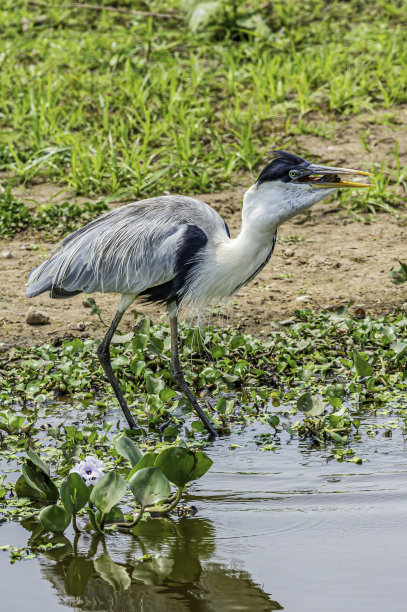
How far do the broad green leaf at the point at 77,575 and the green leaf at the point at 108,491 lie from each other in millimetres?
208

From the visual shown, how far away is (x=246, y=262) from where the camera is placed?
4801mm

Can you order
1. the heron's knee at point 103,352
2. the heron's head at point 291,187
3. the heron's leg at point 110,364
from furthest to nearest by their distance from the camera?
the heron's knee at point 103,352, the heron's leg at point 110,364, the heron's head at point 291,187

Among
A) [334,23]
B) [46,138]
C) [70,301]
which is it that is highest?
[334,23]

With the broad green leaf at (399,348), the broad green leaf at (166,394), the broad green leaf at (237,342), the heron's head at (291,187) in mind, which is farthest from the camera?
the broad green leaf at (237,342)

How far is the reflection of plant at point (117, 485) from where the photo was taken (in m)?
3.55

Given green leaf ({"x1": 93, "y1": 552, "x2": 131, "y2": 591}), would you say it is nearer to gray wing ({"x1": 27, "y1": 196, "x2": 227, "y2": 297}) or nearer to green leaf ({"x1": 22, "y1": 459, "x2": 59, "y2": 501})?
green leaf ({"x1": 22, "y1": 459, "x2": 59, "y2": 501})

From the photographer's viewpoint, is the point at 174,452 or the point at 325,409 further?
the point at 325,409

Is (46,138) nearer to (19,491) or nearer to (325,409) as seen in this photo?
(325,409)

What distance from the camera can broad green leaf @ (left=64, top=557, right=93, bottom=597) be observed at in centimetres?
340

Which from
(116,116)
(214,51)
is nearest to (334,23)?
(214,51)

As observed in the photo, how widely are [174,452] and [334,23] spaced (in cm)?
770

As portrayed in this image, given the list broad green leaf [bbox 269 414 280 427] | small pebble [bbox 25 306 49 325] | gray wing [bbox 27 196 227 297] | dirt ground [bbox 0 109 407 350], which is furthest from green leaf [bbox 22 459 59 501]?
small pebble [bbox 25 306 49 325]

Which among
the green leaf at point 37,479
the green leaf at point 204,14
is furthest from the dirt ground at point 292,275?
the green leaf at point 204,14

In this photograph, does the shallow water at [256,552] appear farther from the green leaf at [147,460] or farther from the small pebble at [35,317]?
the small pebble at [35,317]
